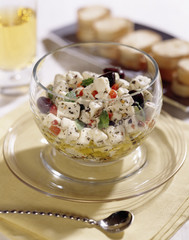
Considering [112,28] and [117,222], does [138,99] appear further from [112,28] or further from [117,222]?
[112,28]

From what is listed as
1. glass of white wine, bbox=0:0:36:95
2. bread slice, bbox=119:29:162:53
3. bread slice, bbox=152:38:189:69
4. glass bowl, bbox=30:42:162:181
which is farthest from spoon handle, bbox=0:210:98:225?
bread slice, bbox=119:29:162:53

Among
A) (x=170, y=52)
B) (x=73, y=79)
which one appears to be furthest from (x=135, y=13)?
(x=73, y=79)

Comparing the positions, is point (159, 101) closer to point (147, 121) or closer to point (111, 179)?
point (147, 121)

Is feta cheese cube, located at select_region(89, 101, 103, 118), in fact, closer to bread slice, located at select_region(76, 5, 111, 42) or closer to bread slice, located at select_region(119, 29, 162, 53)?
bread slice, located at select_region(119, 29, 162, 53)

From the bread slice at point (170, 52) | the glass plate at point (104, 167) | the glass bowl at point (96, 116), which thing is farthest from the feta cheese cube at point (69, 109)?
the bread slice at point (170, 52)

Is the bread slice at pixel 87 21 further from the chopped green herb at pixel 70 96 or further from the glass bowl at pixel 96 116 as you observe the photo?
the chopped green herb at pixel 70 96
